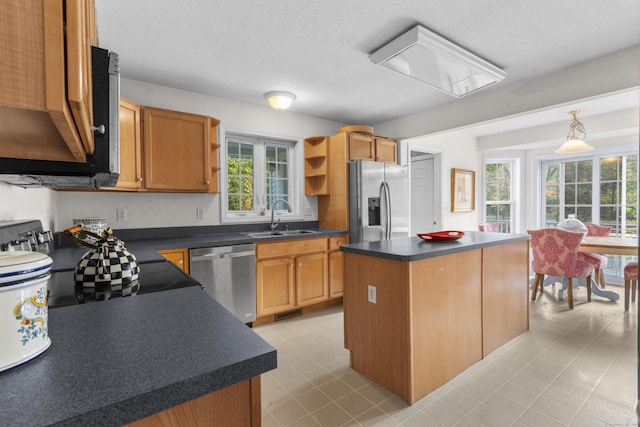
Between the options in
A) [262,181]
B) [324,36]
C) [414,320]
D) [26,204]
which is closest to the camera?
[26,204]

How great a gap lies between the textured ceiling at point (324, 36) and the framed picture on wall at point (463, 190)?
7.38ft

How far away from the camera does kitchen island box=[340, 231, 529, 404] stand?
189 centimetres

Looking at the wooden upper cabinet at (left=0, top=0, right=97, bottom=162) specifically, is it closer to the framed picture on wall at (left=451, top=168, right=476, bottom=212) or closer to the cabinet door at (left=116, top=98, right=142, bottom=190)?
the cabinet door at (left=116, top=98, right=142, bottom=190)

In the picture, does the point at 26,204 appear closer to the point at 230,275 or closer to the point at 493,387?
the point at 230,275

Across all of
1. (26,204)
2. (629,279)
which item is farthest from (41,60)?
(629,279)

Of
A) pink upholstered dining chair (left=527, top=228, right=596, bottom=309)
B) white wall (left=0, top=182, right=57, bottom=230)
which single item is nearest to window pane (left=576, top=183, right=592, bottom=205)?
pink upholstered dining chair (left=527, top=228, right=596, bottom=309)

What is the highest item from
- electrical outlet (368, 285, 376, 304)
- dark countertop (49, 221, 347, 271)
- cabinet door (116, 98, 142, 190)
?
Result: cabinet door (116, 98, 142, 190)

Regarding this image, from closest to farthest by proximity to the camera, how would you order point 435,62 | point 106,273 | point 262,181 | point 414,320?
point 106,273, point 414,320, point 435,62, point 262,181

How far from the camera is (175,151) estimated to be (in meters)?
2.90

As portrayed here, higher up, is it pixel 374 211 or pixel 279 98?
pixel 279 98

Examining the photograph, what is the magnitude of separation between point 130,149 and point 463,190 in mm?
4886

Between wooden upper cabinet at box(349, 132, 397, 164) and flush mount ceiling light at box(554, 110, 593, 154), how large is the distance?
1.99 metres

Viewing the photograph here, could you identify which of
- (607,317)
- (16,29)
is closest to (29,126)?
(16,29)

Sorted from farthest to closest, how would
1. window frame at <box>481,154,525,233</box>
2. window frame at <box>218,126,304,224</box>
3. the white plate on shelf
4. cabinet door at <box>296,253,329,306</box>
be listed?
window frame at <box>481,154,525,233</box> < window frame at <box>218,126,304,224</box> < cabinet door at <box>296,253,329,306</box> < the white plate on shelf
